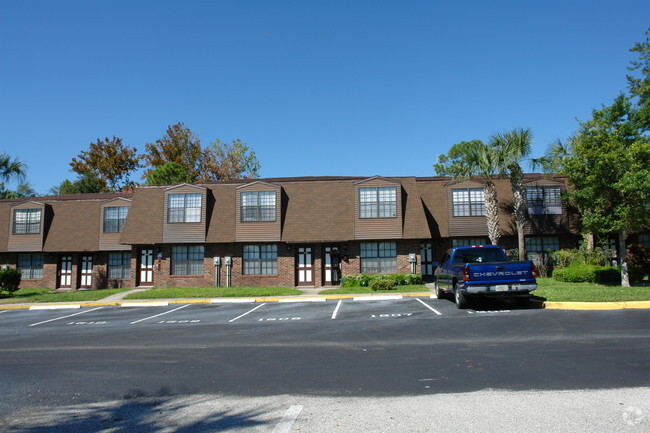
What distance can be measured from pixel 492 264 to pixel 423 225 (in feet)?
38.4

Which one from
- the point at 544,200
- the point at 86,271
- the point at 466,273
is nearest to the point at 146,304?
the point at 86,271

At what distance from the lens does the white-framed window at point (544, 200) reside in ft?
86.5

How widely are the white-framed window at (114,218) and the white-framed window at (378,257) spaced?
14927mm

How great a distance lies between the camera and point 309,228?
25672mm

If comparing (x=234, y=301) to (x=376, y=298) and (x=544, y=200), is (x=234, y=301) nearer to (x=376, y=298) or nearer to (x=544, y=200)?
(x=376, y=298)

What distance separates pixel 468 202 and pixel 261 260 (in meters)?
12.3

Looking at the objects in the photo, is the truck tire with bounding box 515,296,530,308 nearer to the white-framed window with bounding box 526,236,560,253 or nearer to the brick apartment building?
the brick apartment building

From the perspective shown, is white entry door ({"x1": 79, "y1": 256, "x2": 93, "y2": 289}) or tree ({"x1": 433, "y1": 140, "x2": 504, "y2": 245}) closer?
tree ({"x1": 433, "y1": 140, "x2": 504, "y2": 245})

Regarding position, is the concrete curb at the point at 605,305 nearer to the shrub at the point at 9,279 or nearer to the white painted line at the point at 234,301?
the white painted line at the point at 234,301

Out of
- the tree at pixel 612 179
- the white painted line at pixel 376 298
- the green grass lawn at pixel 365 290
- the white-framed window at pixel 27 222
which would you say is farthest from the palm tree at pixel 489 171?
the white-framed window at pixel 27 222

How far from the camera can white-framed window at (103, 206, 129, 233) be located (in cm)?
2853

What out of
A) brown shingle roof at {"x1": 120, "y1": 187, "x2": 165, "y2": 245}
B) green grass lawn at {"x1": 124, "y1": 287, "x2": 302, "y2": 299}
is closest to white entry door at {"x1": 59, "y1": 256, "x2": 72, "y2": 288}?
brown shingle roof at {"x1": 120, "y1": 187, "x2": 165, "y2": 245}

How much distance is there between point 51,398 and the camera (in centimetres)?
640

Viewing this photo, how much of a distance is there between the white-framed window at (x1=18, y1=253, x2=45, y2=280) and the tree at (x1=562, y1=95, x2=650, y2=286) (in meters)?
30.6
